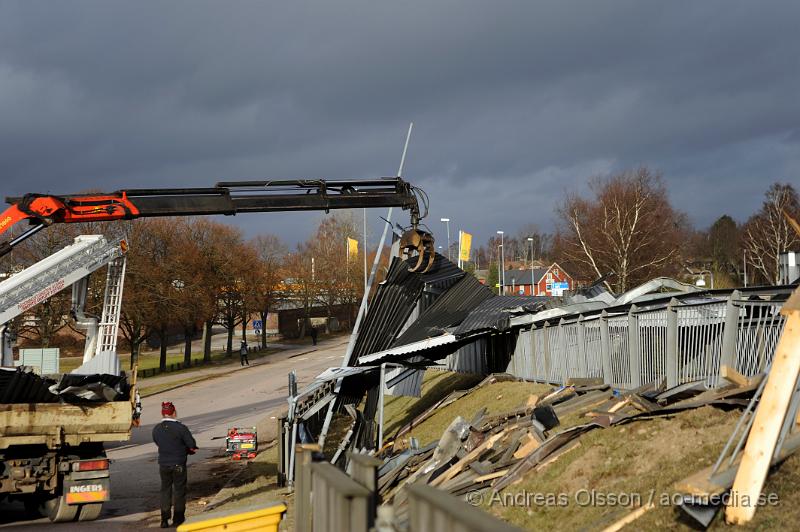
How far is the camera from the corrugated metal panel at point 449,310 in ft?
52.0

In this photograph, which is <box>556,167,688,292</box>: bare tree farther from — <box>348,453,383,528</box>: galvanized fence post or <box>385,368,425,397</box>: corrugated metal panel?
<box>348,453,383,528</box>: galvanized fence post

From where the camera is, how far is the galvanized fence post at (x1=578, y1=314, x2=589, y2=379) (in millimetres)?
14297

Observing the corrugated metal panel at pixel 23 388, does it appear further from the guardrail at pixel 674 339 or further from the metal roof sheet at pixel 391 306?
the guardrail at pixel 674 339

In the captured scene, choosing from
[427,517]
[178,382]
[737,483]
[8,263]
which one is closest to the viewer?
[427,517]

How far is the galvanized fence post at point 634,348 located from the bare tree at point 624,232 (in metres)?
31.1

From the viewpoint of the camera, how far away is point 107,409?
11742mm

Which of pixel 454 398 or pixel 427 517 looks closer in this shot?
pixel 427 517

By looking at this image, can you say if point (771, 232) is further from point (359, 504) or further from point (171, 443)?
point (359, 504)

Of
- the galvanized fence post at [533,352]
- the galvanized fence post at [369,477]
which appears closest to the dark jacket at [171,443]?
the galvanized fence post at [369,477]

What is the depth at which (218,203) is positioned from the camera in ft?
50.4

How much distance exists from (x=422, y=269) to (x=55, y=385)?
26.8 feet

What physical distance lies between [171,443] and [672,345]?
7.07 m

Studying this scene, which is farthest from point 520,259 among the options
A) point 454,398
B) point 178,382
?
point 454,398

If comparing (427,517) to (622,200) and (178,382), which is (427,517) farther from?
(622,200)
